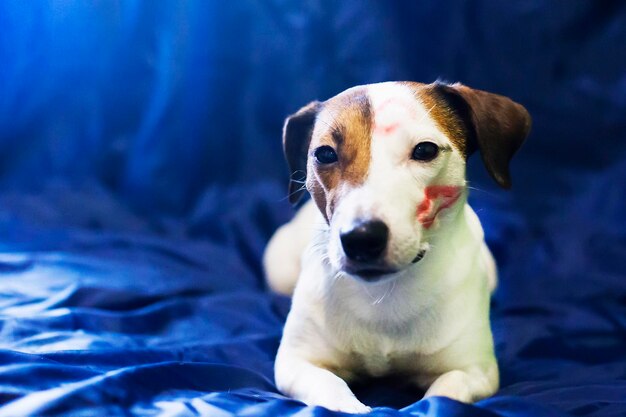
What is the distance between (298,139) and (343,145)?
28 cm

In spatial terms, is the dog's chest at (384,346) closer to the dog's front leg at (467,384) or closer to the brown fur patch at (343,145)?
the dog's front leg at (467,384)

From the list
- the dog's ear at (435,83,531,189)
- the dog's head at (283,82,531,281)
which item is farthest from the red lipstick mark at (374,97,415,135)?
the dog's ear at (435,83,531,189)

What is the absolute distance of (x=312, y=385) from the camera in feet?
4.79

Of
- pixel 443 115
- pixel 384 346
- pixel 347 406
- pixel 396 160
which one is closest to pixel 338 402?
pixel 347 406

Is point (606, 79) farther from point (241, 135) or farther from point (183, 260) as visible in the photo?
point (183, 260)

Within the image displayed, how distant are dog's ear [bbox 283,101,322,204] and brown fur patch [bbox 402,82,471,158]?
8.8 inches

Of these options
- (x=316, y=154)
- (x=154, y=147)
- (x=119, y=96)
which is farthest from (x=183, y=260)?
(x=316, y=154)

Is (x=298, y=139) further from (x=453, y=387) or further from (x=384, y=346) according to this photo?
(x=453, y=387)

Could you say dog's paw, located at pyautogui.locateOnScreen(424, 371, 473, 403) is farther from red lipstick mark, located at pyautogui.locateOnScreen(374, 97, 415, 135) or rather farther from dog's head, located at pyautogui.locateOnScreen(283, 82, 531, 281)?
red lipstick mark, located at pyautogui.locateOnScreen(374, 97, 415, 135)

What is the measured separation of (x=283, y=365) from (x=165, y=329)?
459 millimetres

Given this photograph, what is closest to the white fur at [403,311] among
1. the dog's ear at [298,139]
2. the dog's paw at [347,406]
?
the dog's paw at [347,406]

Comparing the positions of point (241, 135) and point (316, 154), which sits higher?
point (241, 135)

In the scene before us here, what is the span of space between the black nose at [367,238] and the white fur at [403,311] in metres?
0.07

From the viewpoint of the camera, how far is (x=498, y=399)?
1.38 m
